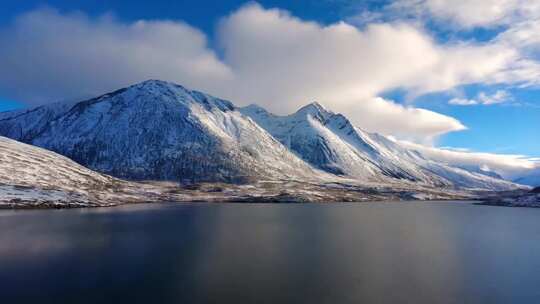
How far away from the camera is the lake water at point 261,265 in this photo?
42.3 m

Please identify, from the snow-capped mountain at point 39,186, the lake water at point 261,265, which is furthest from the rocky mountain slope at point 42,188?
the lake water at point 261,265

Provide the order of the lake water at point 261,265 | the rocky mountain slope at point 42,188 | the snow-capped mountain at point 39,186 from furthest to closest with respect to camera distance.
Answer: the snow-capped mountain at point 39,186
the rocky mountain slope at point 42,188
the lake water at point 261,265

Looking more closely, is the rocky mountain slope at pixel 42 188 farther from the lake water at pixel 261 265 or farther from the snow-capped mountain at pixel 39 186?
the lake water at pixel 261 265

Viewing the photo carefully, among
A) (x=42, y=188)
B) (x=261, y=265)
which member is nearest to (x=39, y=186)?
(x=42, y=188)

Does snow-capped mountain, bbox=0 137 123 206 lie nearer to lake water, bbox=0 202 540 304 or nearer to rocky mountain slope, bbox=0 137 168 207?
rocky mountain slope, bbox=0 137 168 207

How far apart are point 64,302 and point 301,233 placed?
57451 millimetres

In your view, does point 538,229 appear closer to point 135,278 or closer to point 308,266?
point 308,266

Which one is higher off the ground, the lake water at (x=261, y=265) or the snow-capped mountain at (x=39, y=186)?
the snow-capped mountain at (x=39, y=186)

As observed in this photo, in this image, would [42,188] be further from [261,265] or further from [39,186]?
[261,265]

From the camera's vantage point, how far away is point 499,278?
50.8 m

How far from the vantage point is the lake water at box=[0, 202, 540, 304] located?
4231 centimetres

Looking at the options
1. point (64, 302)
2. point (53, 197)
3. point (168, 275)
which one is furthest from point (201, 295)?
point (53, 197)

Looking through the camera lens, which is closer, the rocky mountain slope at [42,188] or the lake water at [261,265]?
the lake water at [261,265]

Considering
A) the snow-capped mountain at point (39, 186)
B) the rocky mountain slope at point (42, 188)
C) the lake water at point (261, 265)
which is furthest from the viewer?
the snow-capped mountain at point (39, 186)
